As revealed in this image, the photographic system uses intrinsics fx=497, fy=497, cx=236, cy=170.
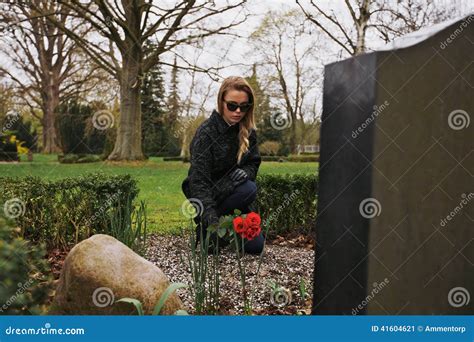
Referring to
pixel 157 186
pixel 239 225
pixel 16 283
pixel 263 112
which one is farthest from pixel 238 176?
pixel 263 112

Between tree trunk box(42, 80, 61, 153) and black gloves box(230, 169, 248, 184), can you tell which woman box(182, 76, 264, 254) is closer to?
black gloves box(230, 169, 248, 184)

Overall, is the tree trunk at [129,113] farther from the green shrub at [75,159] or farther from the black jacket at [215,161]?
the black jacket at [215,161]

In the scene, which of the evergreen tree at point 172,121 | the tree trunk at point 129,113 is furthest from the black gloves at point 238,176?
the evergreen tree at point 172,121

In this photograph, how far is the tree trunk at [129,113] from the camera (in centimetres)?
1523

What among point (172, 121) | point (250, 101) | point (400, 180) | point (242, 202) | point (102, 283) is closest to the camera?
point (400, 180)

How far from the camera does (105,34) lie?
47.5 ft

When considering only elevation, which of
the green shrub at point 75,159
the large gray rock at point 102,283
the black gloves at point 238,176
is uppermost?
the black gloves at point 238,176

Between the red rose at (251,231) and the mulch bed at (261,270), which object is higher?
the red rose at (251,231)

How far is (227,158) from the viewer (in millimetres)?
4273

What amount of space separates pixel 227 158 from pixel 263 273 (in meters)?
1.01

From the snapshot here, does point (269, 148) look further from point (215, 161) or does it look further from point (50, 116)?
point (215, 161)

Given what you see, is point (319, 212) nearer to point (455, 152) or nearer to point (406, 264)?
point (406, 264)

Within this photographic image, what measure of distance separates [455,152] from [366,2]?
10690mm

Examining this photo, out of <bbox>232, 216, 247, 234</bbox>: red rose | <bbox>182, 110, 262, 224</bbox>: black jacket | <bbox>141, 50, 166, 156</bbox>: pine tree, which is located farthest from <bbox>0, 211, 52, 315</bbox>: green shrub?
<bbox>141, 50, 166, 156</bbox>: pine tree
